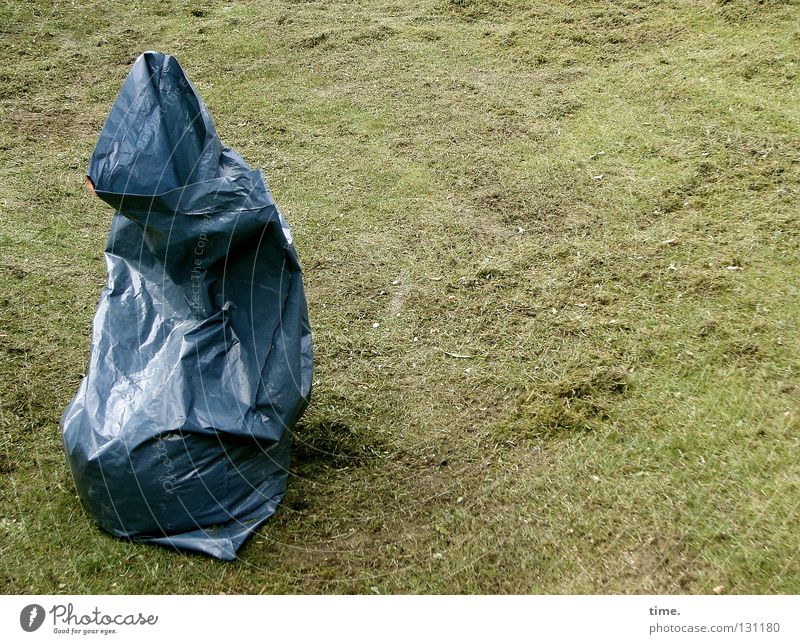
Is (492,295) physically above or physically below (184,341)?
below

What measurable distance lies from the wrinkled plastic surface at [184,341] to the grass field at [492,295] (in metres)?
0.17

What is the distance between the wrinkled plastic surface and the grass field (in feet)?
0.57

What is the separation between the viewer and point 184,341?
247cm

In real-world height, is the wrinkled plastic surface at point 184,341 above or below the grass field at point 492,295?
above

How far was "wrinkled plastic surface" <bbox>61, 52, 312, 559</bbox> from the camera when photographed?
240 centimetres

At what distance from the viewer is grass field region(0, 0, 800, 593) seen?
249cm

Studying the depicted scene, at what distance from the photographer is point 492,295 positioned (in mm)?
3668

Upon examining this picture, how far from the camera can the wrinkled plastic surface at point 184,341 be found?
94.4 inches

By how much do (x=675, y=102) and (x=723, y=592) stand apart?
11.8 ft

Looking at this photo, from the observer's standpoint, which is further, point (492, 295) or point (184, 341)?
point (492, 295)

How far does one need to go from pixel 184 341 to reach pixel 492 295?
1.62 meters

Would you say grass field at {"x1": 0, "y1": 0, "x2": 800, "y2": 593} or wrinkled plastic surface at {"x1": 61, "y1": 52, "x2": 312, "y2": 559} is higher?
wrinkled plastic surface at {"x1": 61, "y1": 52, "x2": 312, "y2": 559}

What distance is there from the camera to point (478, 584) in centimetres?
239
